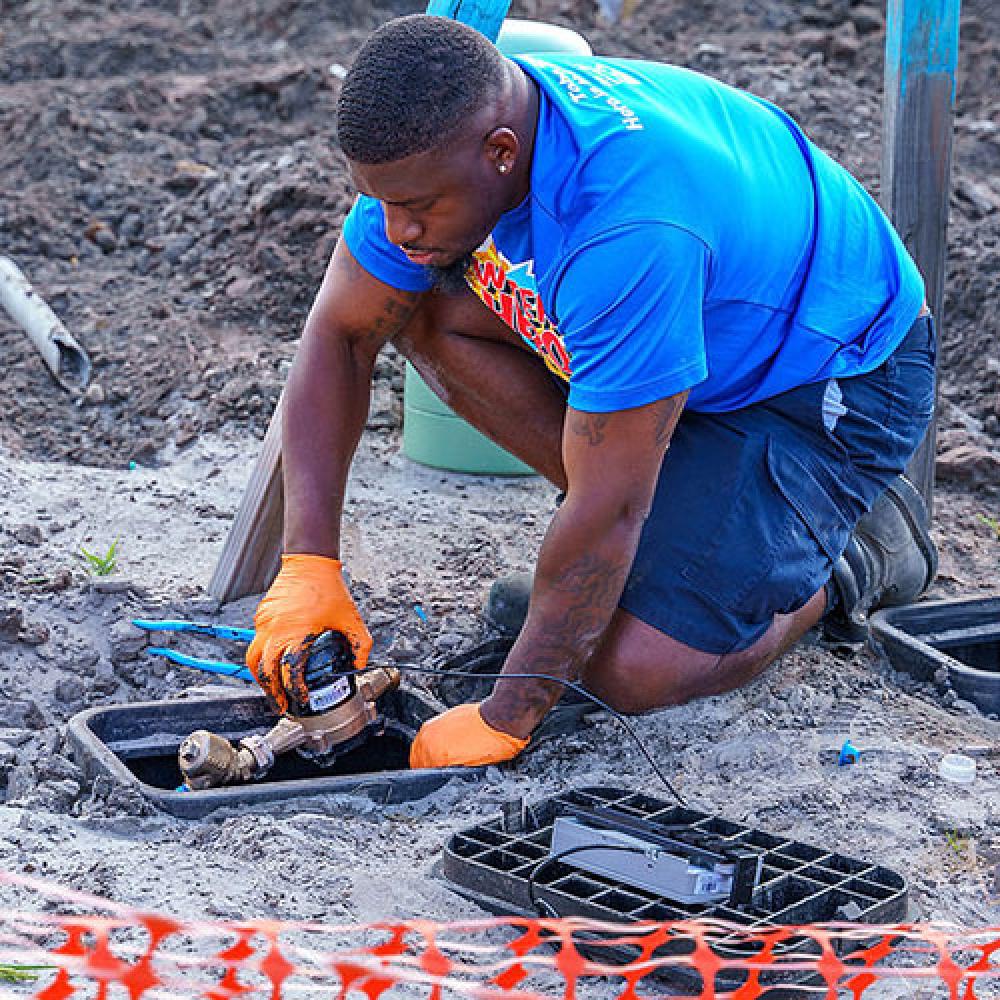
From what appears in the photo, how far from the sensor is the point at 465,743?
269 centimetres

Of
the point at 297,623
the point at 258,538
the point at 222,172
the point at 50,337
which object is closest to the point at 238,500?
the point at 258,538

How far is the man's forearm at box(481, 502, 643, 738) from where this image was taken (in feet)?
8.38

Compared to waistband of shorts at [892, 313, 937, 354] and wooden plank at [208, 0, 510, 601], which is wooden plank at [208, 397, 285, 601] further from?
waistband of shorts at [892, 313, 937, 354]

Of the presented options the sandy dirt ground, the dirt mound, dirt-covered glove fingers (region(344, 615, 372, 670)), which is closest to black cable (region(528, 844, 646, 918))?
the sandy dirt ground

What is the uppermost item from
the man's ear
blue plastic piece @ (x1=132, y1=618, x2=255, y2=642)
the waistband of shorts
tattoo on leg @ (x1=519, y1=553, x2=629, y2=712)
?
the man's ear

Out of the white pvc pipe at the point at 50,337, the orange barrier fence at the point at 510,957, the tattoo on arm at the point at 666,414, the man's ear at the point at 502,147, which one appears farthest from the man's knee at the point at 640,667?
the white pvc pipe at the point at 50,337

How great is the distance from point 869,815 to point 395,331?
1.39 meters

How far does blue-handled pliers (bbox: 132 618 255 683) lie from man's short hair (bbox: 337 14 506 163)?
1.22 meters

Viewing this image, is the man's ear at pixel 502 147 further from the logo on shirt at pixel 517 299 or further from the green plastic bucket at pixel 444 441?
the green plastic bucket at pixel 444 441

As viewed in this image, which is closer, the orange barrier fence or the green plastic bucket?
the orange barrier fence

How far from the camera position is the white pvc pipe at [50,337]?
4816mm

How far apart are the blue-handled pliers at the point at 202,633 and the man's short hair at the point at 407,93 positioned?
4.00 feet

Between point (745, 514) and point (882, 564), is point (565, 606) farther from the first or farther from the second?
point (882, 564)

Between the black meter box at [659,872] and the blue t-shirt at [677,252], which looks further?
the blue t-shirt at [677,252]
